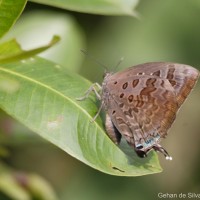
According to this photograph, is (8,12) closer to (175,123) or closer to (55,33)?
(55,33)

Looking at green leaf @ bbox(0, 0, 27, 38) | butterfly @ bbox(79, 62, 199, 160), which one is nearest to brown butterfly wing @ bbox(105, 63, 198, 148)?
butterfly @ bbox(79, 62, 199, 160)

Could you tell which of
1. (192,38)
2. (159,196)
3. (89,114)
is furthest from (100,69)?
(89,114)

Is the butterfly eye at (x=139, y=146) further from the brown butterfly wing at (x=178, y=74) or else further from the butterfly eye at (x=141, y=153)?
the brown butterfly wing at (x=178, y=74)

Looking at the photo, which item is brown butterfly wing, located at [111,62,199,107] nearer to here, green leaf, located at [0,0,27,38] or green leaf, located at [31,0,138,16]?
green leaf, located at [31,0,138,16]

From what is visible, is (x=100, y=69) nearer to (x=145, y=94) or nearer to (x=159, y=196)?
(x=159, y=196)

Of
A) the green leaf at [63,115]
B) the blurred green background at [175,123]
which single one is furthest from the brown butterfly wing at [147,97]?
the blurred green background at [175,123]
